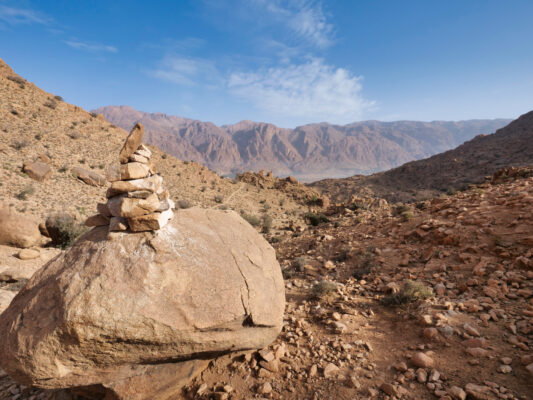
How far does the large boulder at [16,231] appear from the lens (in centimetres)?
892

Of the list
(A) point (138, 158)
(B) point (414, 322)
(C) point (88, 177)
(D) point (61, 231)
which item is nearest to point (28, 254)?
(D) point (61, 231)

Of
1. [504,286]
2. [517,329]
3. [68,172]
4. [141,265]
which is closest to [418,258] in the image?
[504,286]

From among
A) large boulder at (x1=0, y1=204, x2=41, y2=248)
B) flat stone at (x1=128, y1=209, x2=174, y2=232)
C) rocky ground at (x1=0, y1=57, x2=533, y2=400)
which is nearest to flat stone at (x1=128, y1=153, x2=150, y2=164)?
flat stone at (x1=128, y1=209, x2=174, y2=232)

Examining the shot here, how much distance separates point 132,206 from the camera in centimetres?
314

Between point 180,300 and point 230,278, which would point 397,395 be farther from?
point 180,300

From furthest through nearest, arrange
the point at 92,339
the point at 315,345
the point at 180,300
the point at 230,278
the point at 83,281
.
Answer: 1. the point at 315,345
2. the point at 230,278
3. the point at 180,300
4. the point at 83,281
5. the point at 92,339

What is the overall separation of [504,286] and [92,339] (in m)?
6.57

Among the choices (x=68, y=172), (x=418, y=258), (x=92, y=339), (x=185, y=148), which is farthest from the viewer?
(x=185, y=148)

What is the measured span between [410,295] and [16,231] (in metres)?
12.9

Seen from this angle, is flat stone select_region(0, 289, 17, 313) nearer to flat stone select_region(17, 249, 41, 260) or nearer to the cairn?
flat stone select_region(17, 249, 41, 260)

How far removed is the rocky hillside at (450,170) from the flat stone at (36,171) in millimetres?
32011

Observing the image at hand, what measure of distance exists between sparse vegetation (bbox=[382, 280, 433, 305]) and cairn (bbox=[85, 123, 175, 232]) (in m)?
4.59

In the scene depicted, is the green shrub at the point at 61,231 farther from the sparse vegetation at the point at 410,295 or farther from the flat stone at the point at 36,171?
the sparse vegetation at the point at 410,295

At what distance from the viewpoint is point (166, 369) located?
10.5ft
